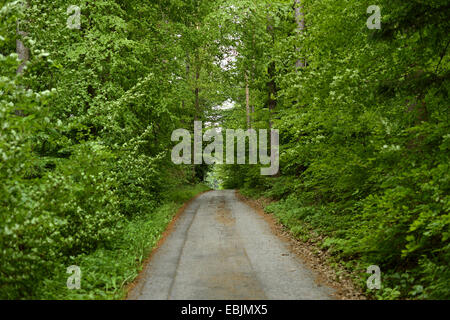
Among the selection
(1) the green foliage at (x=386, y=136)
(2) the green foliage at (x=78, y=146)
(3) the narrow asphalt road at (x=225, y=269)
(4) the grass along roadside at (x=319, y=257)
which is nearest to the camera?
(2) the green foliage at (x=78, y=146)

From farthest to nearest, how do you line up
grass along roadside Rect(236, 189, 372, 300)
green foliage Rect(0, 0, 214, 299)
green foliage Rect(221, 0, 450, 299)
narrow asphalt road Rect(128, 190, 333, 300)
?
grass along roadside Rect(236, 189, 372, 300)
narrow asphalt road Rect(128, 190, 333, 300)
green foliage Rect(221, 0, 450, 299)
green foliage Rect(0, 0, 214, 299)

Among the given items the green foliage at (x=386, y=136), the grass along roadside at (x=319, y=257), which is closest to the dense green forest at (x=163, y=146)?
the green foliage at (x=386, y=136)

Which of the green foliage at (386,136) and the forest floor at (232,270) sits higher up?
the green foliage at (386,136)

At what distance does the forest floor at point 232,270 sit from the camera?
6164mm

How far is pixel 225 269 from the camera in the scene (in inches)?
294

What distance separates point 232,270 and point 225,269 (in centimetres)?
18

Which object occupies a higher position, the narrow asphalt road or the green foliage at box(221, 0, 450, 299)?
the green foliage at box(221, 0, 450, 299)

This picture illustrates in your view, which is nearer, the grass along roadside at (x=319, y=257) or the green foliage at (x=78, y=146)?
the green foliage at (x=78, y=146)

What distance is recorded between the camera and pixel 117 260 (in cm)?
790

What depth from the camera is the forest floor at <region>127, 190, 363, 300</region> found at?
20.2 feet

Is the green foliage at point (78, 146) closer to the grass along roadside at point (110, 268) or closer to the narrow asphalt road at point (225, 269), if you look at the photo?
the grass along roadside at point (110, 268)

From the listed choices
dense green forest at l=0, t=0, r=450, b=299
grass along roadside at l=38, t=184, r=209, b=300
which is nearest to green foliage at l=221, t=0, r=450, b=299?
dense green forest at l=0, t=0, r=450, b=299

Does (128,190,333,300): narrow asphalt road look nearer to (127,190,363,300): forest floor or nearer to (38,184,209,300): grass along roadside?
(127,190,363,300): forest floor

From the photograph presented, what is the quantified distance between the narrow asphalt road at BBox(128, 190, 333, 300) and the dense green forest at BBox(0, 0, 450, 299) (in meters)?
0.68
